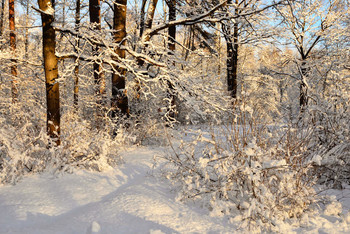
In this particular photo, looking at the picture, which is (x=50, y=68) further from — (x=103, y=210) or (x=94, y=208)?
(x=103, y=210)

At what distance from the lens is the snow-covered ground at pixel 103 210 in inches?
100

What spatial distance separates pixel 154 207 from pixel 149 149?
392 cm

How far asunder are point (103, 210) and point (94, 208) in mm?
206

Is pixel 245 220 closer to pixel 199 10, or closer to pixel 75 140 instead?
pixel 75 140

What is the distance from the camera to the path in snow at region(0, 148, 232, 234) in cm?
254

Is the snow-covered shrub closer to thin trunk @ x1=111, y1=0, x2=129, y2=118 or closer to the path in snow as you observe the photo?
the path in snow

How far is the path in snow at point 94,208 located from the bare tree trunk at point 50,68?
0.98 metres

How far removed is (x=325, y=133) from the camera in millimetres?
4168

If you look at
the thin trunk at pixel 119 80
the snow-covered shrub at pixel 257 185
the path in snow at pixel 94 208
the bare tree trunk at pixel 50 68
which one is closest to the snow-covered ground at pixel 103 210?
the path in snow at pixel 94 208

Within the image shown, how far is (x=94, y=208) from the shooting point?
9.91 ft

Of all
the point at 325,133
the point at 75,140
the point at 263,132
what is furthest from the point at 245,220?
the point at 75,140

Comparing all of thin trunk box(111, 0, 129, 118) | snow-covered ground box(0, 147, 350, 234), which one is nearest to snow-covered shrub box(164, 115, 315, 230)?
snow-covered ground box(0, 147, 350, 234)

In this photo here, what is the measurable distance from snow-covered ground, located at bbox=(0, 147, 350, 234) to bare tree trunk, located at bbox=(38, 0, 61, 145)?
99 cm

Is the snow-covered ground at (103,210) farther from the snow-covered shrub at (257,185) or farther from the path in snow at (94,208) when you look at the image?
the snow-covered shrub at (257,185)
